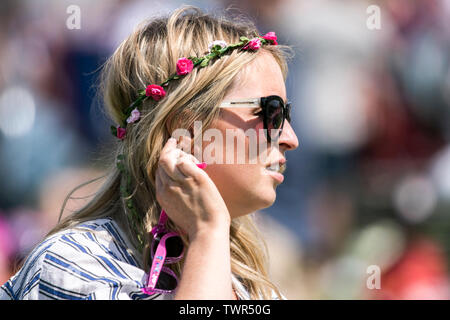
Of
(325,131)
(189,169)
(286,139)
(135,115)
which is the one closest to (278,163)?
(286,139)

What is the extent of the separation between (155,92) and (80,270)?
66 cm

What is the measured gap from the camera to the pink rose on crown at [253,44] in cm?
188

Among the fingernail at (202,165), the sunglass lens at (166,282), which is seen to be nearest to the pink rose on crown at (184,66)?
the fingernail at (202,165)

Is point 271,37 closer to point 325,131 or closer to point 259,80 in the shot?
point 259,80

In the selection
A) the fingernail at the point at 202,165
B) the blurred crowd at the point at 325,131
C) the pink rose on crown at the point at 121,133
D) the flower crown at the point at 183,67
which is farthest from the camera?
the blurred crowd at the point at 325,131

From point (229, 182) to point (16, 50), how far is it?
117 inches

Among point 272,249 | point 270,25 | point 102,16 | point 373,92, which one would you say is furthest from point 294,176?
point 102,16

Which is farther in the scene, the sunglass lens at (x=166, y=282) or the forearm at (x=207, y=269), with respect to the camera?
the sunglass lens at (x=166, y=282)

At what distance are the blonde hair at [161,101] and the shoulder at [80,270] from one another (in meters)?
0.10

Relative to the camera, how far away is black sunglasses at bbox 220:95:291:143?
177 centimetres

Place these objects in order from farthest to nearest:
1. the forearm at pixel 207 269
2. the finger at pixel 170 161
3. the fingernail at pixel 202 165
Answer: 1. the fingernail at pixel 202 165
2. the finger at pixel 170 161
3. the forearm at pixel 207 269

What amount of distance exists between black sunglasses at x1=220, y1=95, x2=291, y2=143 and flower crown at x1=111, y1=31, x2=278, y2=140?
0.17 metres

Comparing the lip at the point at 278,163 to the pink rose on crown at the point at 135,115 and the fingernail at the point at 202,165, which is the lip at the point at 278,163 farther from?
the pink rose on crown at the point at 135,115

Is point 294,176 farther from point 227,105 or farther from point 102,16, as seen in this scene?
point 227,105
